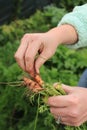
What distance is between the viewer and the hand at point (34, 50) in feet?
5.46

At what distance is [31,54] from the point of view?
1.65 metres

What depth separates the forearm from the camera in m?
1.80

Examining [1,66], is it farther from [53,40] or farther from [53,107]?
[53,107]

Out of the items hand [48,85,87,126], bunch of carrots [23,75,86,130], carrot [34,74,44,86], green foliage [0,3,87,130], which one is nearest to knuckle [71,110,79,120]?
hand [48,85,87,126]

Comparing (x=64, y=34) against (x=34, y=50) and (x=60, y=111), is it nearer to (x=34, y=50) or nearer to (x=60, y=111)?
(x=34, y=50)

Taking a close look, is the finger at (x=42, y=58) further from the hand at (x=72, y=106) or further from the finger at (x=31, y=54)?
the hand at (x=72, y=106)

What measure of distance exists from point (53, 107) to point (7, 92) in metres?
1.42

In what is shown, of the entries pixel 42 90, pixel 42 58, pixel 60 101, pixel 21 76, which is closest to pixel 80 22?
pixel 42 58

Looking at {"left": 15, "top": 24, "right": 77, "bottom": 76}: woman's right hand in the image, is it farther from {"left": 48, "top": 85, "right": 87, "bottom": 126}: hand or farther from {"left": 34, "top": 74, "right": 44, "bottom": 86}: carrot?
{"left": 48, "top": 85, "right": 87, "bottom": 126}: hand

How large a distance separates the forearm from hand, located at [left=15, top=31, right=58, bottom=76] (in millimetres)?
16

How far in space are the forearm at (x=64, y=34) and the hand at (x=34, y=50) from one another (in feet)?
0.05

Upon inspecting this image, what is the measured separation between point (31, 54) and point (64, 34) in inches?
10.1

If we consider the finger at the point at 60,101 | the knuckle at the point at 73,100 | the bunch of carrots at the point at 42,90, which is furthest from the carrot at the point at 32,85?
the knuckle at the point at 73,100

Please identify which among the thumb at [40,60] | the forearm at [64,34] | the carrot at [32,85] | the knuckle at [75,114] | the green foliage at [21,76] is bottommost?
the green foliage at [21,76]
